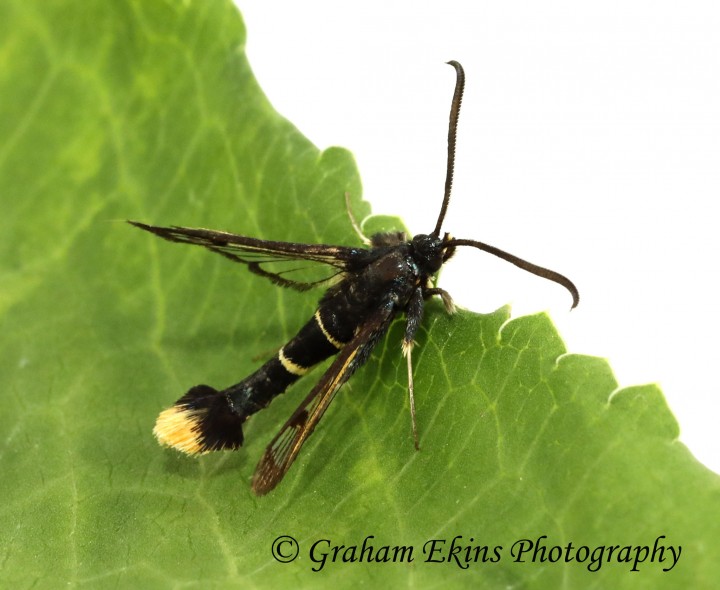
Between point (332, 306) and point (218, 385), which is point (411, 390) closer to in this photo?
point (332, 306)

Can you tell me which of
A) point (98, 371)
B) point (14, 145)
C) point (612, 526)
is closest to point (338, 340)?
point (98, 371)

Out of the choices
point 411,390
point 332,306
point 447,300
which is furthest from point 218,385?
point 447,300

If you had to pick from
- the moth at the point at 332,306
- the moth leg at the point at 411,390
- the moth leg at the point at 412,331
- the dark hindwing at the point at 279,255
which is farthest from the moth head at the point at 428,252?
the moth leg at the point at 411,390

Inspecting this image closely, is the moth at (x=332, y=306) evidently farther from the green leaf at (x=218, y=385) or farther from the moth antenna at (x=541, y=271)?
the green leaf at (x=218, y=385)

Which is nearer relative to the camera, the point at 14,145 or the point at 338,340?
the point at 338,340

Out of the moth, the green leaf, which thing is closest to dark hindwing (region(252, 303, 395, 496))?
the moth

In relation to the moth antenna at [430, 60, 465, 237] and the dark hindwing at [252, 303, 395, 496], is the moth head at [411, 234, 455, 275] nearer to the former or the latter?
the moth antenna at [430, 60, 465, 237]

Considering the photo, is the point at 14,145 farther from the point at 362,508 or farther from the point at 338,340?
the point at 362,508
